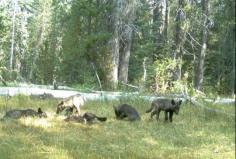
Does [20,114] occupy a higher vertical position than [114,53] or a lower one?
lower

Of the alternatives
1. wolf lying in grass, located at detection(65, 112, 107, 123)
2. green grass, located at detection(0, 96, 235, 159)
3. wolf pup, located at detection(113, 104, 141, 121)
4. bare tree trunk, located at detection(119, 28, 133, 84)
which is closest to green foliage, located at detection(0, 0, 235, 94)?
bare tree trunk, located at detection(119, 28, 133, 84)

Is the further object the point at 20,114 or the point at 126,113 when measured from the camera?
the point at 126,113

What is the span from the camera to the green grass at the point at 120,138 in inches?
338

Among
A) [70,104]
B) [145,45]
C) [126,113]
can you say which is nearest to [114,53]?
[145,45]

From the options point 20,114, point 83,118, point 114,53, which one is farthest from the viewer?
point 114,53

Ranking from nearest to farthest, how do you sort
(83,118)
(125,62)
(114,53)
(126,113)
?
1. (83,118)
2. (126,113)
3. (114,53)
4. (125,62)

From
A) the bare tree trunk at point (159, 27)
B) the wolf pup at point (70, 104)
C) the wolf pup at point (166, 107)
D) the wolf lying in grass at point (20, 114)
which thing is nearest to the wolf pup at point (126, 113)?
the wolf pup at point (166, 107)

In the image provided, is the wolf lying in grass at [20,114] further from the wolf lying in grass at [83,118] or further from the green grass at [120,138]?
the wolf lying in grass at [83,118]

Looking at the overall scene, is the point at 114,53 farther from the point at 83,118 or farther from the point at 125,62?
the point at 83,118

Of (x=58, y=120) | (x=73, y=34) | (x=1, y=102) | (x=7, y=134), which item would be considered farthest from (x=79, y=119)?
(x=73, y=34)

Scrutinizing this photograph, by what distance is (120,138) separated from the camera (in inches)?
395

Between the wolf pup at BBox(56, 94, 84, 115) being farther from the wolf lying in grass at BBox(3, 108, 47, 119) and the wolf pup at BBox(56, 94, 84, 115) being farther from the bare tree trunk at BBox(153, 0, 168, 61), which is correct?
the bare tree trunk at BBox(153, 0, 168, 61)

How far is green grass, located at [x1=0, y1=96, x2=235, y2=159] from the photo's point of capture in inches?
338

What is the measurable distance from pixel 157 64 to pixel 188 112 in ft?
20.0
